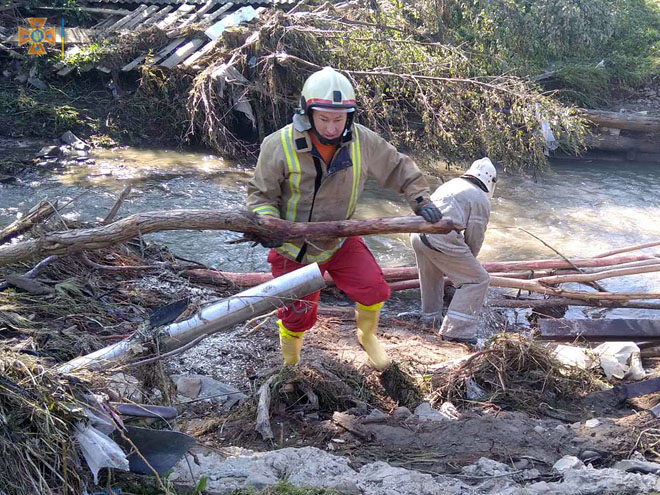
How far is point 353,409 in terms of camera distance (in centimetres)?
419

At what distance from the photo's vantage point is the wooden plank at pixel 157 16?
38.0 feet

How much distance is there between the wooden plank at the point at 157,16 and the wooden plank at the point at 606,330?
885cm

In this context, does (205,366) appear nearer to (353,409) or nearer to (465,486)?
(353,409)

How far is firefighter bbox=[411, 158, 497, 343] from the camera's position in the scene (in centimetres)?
546

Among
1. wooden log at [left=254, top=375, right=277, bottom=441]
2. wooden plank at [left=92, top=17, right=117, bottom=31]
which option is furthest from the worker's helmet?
wooden plank at [left=92, top=17, right=117, bottom=31]

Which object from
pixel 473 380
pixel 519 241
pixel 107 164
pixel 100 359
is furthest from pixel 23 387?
pixel 107 164

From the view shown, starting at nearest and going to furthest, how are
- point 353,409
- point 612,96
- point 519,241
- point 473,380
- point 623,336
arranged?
1. point 353,409
2. point 473,380
3. point 623,336
4. point 519,241
5. point 612,96

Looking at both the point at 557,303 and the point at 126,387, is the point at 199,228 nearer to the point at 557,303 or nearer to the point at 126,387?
the point at 126,387

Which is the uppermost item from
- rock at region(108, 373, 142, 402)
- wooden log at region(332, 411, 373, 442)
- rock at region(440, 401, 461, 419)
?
rock at region(108, 373, 142, 402)

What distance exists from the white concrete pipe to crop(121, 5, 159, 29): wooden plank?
9.43 meters

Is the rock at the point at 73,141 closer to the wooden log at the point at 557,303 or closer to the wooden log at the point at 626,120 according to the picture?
the wooden log at the point at 557,303

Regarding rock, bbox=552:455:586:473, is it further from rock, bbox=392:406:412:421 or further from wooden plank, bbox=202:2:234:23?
wooden plank, bbox=202:2:234:23

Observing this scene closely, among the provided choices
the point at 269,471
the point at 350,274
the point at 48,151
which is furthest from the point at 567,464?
the point at 48,151

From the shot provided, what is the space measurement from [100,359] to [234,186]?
6510 millimetres
